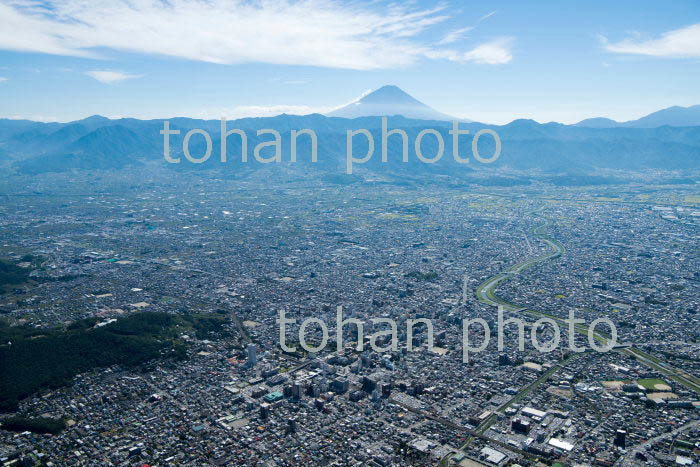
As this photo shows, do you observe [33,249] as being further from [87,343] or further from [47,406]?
[47,406]

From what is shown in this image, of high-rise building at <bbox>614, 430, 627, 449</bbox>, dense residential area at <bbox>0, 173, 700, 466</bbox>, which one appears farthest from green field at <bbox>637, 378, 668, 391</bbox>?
high-rise building at <bbox>614, 430, 627, 449</bbox>

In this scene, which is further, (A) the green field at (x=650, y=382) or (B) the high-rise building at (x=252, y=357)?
(B) the high-rise building at (x=252, y=357)

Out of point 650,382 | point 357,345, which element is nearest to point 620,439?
point 650,382

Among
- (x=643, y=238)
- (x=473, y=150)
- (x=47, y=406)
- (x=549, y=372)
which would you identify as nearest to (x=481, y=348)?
(x=549, y=372)

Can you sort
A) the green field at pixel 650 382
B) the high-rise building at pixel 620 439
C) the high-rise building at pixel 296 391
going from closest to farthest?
the high-rise building at pixel 620 439
the high-rise building at pixel 296 391
the green field at pixel 650 382

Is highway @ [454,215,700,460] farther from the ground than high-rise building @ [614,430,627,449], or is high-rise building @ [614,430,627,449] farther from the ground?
highway @ [454,215,700,460]

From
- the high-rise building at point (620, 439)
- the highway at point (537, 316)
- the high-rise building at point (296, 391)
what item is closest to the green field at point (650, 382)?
the highway at point (537, 316)

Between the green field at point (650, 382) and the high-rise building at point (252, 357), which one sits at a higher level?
the high-rise building at point (252, 357)

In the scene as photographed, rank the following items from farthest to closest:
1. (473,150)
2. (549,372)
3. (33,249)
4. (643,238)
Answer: (473,150)
(643,238)
(33,249)
(549,372)

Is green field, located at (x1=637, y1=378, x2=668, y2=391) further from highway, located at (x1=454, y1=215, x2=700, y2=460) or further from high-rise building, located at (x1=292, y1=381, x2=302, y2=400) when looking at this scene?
high-rise building, located at (x1=292, y1=381, x2=302, y2=400)

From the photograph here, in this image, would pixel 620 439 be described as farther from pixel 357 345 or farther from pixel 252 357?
pixel 252 357

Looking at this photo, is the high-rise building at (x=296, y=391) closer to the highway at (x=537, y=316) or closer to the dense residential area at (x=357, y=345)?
the dense residential area at (x=357, y=345)
